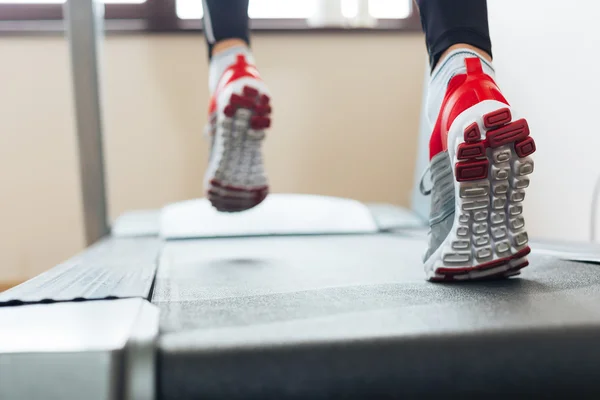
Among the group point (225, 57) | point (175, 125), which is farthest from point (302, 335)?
point (175, 125)

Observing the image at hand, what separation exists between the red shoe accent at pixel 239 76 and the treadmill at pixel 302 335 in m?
0.36

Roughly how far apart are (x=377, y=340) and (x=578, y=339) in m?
0.21

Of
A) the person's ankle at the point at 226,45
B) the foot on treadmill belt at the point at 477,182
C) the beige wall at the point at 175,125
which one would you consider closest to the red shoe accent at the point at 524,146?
the foot on treadmill belt at the point at 477,182

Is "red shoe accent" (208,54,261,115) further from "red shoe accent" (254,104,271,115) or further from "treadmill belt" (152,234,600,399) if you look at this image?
"treadmill belt" (152,234,600,399)

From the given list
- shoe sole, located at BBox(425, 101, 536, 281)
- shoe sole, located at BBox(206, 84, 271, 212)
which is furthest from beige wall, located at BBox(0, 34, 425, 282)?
shoe sole, located at BBox(425, 101, 536, 281)

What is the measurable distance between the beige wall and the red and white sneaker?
120 centimetres

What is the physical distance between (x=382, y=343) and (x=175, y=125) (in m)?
1.94

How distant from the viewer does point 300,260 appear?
115 cm

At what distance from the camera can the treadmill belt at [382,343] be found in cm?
55

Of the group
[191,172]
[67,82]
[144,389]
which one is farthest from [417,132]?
[144,389]

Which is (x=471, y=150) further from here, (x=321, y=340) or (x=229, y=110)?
(x=229, y=110)

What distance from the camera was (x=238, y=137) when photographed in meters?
1.15

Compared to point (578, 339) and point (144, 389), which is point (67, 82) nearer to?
point (144, 389)

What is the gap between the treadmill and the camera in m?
0.54
